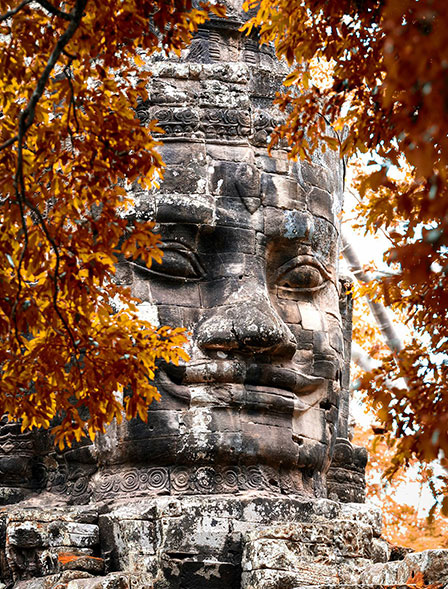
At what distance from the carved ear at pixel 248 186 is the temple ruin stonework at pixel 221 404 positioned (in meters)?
0.01

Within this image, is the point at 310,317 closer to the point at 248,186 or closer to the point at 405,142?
the point at 248,186

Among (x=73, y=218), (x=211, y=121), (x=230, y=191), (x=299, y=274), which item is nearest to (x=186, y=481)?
(x=299, y=274)

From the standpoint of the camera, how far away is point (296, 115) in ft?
25.0

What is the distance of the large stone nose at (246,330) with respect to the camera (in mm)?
9992

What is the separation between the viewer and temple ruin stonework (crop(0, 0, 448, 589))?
930cm

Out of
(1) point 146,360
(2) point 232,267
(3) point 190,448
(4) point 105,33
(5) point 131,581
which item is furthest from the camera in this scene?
(2) point 232,267

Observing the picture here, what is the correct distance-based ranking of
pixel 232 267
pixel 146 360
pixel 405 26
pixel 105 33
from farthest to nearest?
pixel 232 267 < pixel 146 360 < pixel 105 33 < pixel 405 26

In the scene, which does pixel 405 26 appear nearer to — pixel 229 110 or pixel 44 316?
pixel 44 316

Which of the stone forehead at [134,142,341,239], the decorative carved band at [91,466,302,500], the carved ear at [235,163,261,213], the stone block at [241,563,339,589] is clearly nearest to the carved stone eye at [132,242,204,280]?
the stone forehead at [134,142,341,239]

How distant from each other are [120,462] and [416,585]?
3278 millimetres

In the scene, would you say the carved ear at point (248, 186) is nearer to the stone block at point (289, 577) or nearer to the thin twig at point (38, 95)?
the stone block at point (289, 577)

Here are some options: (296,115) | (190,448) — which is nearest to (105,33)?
(296,115)

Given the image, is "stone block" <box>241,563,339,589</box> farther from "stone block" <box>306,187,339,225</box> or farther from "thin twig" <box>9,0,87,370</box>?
"stone block" <box>306,187,339,225</box>

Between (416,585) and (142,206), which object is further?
(142,206)
